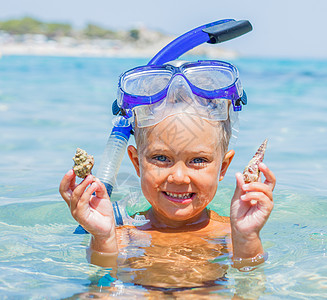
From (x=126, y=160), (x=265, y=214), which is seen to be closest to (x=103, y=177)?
(x=265, y=214)

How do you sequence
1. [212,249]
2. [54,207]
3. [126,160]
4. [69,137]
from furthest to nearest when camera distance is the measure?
[69,137]
[126,160]
[54,207]
[212,249]

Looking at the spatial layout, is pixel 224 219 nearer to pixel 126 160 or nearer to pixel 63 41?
pixel 126 160

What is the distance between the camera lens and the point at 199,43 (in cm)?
333

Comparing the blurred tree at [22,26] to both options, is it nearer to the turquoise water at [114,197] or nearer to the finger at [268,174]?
the turquoise water at [114,197]

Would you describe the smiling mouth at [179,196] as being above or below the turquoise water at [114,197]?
above

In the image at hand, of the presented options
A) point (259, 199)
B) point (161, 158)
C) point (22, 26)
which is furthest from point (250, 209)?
point (22, 26)

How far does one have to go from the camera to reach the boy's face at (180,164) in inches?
110

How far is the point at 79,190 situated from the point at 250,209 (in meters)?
0.84

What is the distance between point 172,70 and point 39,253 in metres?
1.34

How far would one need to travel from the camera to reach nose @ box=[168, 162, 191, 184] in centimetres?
276

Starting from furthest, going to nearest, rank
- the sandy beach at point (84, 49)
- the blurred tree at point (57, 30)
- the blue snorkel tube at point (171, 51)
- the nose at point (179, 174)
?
the blurred tree at point (57, 30), the sandy beach at point (84, 49), the blue snorkel tube at point (171, 51), the nose at point (179, 174)

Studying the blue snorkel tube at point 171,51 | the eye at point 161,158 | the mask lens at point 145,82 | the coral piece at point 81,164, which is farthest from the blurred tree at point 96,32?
the coral piece at point 81,164

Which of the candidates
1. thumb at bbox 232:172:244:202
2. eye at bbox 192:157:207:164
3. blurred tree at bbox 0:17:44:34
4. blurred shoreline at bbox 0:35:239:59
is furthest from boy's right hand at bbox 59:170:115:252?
blurred tree at bbox 0:17:44:34

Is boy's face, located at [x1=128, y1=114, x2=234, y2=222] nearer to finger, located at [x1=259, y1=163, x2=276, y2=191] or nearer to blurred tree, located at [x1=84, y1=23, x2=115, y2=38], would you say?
finger, located at [x1=259, y1=163, x2=276, y2=191]
